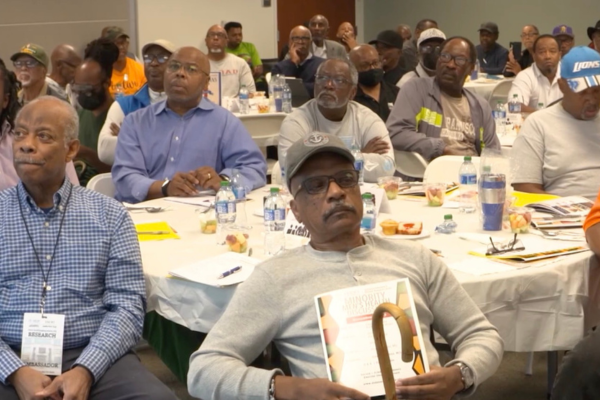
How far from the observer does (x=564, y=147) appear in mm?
4238

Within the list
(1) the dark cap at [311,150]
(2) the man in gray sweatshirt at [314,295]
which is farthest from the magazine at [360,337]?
(1) the dark cap at [311,150]

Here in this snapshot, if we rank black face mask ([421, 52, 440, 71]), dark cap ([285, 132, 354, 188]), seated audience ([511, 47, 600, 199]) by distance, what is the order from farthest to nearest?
black face mask ([421, 52, 440, 71]) → seated audience ([511, 47, 600, 199]) → dark cap ([285, 132, 354, 188])

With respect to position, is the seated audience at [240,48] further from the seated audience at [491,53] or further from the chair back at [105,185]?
the chair back at [105,185]

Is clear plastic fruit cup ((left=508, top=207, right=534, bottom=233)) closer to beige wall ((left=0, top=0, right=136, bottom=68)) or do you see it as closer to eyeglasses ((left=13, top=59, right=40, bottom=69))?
eyeglasses ((left=13, top=59, right=40, bottom=69))

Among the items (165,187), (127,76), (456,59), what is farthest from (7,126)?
(127,76)

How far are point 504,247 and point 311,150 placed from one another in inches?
43.2

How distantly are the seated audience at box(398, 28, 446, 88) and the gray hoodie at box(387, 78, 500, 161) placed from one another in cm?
141

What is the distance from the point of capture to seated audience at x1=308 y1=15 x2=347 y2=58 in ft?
39.7

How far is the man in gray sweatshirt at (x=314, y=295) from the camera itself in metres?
2.09

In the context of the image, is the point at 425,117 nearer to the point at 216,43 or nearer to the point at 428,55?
the point at 428,55

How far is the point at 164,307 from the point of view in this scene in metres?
2.87

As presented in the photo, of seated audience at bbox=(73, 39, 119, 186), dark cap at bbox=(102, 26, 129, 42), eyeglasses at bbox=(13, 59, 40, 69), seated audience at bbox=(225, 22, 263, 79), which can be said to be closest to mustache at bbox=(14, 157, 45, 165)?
seated audience at bbox=(73, 39, 119, 186)

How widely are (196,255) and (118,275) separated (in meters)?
→ 0.37

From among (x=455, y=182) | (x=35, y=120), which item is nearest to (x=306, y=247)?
(x=35, y=120)
